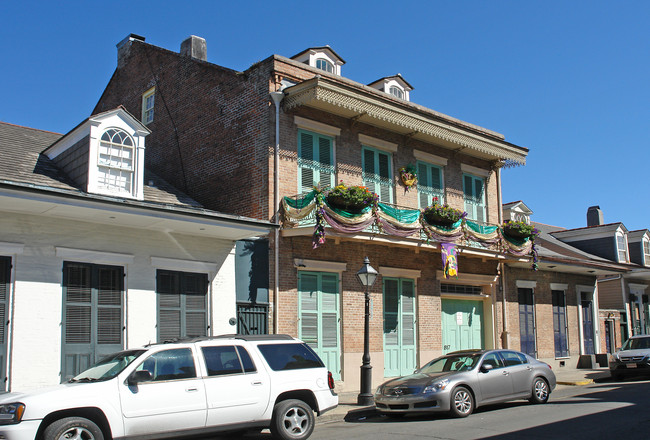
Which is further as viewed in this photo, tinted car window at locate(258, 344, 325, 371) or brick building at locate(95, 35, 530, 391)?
brick building at locate(95, 35, 530, 391)

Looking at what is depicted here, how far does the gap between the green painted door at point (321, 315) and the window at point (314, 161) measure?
2415mm

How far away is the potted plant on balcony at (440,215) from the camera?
1812 cm

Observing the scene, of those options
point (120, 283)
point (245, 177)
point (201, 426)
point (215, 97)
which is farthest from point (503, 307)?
point (201, 426)

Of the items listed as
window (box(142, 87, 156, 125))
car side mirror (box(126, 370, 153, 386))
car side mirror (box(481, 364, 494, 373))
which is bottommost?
car side mirror (box(481, 364, 494, 373))

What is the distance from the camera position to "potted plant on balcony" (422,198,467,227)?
714 inches

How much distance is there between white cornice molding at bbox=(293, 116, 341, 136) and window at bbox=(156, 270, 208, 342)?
4.86 meters

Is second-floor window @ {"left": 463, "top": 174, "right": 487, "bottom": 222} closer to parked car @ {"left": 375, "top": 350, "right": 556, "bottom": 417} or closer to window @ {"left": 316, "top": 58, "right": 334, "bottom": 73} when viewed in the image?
window @ {"left": 316, "top": 58, "right": 334, "bottom": 73}

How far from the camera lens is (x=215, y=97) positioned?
59.7ft

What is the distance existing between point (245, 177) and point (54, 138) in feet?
17.1

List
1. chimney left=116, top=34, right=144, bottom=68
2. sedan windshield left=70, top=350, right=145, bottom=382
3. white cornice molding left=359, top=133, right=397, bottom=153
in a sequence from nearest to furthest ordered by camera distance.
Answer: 1. sedan windshield left=70, top=350, right=145, bottom=382
2. white cornice molding left=359, top=133, right=397, bottom=153
3. chimney left=116, top=34, right=144, bottom=68

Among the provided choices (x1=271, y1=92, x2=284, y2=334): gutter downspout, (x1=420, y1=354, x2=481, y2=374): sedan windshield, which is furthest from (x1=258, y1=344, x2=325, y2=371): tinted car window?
(x1=271, y1=92, x2=284, y2=334): gutter downspout

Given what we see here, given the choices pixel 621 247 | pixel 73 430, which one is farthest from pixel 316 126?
pixel 621 247

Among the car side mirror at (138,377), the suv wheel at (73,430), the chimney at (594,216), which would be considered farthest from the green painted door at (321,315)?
the chimney at (594,216)

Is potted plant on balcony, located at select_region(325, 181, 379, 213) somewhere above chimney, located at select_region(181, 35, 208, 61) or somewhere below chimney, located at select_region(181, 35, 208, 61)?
below
